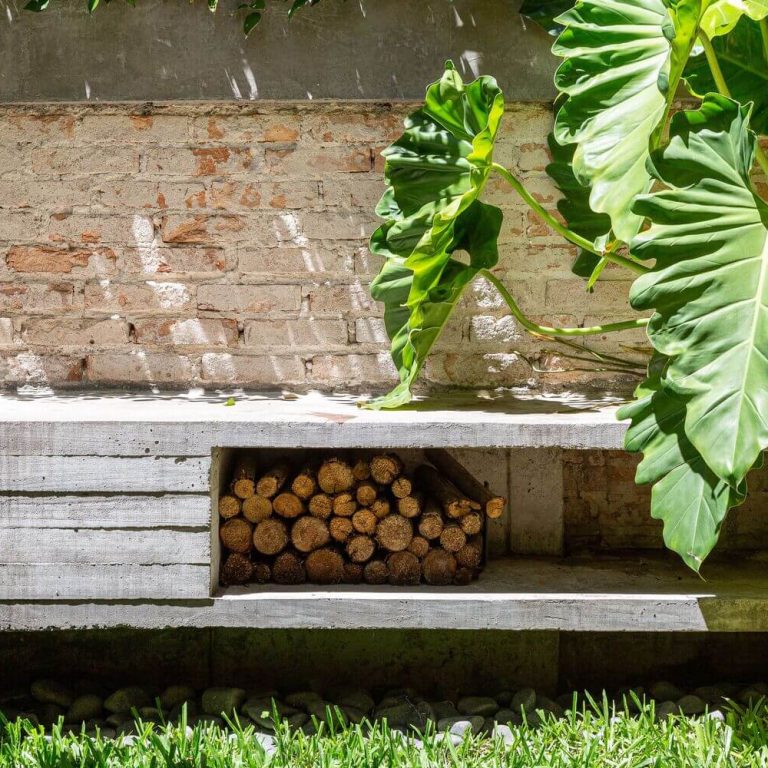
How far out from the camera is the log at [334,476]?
6.28 ft

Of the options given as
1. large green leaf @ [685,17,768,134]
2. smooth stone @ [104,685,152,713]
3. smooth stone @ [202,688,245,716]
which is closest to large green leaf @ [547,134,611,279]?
large green leaf @ [685,17,768,134]

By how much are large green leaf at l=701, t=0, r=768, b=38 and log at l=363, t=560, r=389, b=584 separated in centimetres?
127

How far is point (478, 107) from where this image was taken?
1877 millimetres

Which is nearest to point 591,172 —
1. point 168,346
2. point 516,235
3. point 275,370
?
point 516,235

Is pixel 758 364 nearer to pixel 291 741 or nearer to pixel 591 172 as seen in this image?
pixel 591 172

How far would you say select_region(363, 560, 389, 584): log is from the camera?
1.92m

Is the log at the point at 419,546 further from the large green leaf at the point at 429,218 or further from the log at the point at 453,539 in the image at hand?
the large green leaf at the point at 429,218

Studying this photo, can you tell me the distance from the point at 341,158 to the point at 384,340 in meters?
0.51

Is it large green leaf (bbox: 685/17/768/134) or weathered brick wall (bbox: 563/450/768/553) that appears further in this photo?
weathered brick wall (bbox: 563/450/768/553)

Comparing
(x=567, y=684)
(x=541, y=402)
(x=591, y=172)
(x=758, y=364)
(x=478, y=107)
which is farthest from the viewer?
(x=567, y=684)

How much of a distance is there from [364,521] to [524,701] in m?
0.59

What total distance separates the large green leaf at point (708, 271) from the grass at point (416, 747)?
0.72 metres

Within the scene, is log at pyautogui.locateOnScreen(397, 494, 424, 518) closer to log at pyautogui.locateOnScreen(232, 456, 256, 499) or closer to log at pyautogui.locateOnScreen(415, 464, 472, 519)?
log at pyautogui.locateOnScreen(415, 464, 472, 519)

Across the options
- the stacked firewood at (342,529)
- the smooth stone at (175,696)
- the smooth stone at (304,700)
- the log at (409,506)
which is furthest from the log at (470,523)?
the smooth stone at (175,696)
